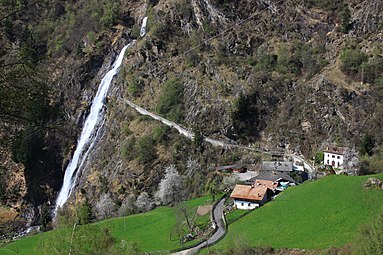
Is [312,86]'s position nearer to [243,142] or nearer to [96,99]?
[243,142]

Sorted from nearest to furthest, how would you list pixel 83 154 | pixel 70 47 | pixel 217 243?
pixel 217 243
pixel 83 154
pixel 70 47

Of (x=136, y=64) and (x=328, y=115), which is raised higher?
(x=136, y=64)

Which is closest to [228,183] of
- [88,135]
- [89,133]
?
[88,135]

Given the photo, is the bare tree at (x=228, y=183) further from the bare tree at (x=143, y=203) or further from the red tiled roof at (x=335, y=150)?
the red tiled roof at (x=335, y=150)

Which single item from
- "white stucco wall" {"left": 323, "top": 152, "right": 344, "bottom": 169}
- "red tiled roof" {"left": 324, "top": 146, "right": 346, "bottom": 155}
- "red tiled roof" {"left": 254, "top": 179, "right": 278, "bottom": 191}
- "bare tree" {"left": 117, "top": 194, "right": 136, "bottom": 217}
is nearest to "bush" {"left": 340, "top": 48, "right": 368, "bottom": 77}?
"red tiled roof" {"left": 324, "top": 146, "right": 346, "bottom": 155}

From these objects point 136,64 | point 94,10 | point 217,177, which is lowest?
point 217,177

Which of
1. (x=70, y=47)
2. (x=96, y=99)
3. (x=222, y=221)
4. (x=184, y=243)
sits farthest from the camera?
(x=70, y=47)

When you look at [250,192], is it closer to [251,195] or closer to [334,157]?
[251,195]

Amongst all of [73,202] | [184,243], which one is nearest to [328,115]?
[184,243]
